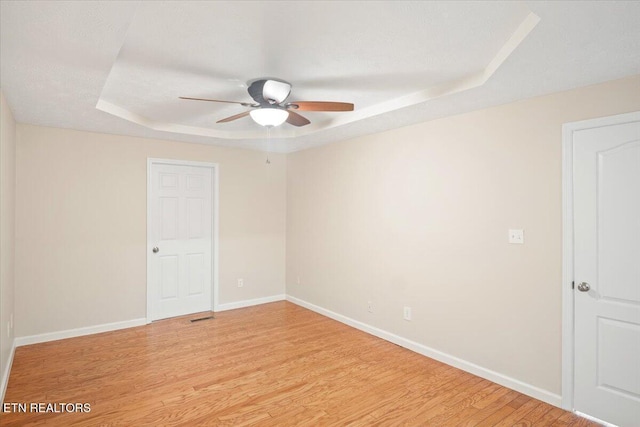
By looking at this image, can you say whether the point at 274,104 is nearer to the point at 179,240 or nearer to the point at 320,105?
the point at 320,105

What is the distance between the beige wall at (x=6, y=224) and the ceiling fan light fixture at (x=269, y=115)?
1.90m

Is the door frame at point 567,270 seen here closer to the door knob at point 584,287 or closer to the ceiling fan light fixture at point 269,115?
the door knob at point 584,287

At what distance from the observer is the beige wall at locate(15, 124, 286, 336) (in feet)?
12.5

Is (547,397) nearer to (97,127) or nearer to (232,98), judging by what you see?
(232,98)

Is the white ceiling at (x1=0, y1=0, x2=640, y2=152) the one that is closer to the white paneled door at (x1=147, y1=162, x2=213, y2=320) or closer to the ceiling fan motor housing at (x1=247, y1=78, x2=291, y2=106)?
the ceiling fan motor housing at (x1=247, y1=78, x2=291, y2=106)

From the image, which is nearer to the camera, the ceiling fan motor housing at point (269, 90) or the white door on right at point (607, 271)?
the white door on right at point (607, 271)

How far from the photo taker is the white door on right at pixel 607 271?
2.38m

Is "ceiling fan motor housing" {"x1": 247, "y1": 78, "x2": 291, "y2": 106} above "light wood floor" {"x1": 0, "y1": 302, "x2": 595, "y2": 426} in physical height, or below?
above

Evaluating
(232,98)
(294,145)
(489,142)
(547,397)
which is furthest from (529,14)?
(294,145)

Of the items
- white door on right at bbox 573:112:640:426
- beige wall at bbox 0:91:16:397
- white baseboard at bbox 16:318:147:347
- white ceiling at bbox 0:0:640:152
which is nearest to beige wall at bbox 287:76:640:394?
white door on right at bbox 573:112:640:426

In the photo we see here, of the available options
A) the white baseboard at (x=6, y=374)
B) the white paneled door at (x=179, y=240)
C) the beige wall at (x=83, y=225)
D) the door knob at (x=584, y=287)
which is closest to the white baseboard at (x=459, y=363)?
the door knob at (x=584, y=287)

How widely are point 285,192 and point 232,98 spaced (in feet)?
8.61

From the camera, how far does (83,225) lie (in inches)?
163

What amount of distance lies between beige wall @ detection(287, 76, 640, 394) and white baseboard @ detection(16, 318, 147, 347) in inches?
99.9
